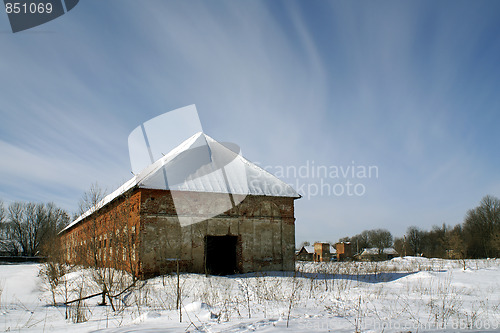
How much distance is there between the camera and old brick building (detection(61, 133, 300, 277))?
1352 cm

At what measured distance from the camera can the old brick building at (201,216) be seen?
13523 millimetres

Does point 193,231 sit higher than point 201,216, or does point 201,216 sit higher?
point 201,216

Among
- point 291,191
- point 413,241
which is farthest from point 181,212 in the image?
point 413,241

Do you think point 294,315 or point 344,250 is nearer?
point 294,315

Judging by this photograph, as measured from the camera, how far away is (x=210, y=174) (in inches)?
613

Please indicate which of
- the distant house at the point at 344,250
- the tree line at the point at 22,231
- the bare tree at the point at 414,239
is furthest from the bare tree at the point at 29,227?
the bare tree at the point at 414,239

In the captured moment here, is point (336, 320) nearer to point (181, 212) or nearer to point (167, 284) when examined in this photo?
point (167, 284)

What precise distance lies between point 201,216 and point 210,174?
2.08 m

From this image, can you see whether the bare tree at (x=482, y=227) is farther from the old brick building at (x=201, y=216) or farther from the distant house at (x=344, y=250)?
the old brick building at (x=201, y=216)

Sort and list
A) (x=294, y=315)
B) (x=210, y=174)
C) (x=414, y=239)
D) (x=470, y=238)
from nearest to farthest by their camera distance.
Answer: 1. (x=294, y=315)
2. (x=210, y=174)
3. (x=470, y=238)
4. (x=414, y=239)

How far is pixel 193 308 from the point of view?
271 inches

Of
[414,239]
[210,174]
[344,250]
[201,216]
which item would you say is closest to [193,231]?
[201,216]

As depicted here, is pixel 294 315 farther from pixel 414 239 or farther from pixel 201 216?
pixel 414 239

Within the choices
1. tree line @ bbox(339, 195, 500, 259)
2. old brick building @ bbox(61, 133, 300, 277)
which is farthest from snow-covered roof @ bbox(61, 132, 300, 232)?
tree line @ bbox(339, 195, 500, 259)
